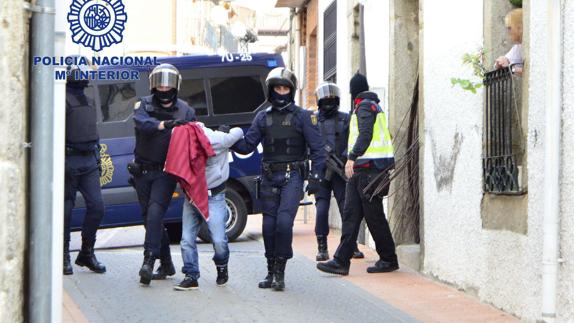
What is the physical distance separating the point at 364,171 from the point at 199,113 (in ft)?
12.4

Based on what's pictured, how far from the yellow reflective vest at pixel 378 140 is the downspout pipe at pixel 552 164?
3.28 metres

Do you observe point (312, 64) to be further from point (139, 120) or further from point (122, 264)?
point (139, 120)

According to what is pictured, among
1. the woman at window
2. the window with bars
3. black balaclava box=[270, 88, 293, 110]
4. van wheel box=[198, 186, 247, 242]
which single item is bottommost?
van wheel box=[198, 186, 247, 242]

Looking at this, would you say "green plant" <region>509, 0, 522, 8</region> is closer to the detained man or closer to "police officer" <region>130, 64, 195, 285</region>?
the detained man

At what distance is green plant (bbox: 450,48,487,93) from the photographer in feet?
28.6

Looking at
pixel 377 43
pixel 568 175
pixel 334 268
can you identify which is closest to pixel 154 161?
pixel 334 268

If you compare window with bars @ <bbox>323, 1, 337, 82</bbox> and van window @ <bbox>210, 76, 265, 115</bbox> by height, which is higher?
window with bars @ <bbox>323, 1, 337, 82</bbox>

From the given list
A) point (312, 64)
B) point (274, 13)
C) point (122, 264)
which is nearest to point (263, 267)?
point (122, 264)

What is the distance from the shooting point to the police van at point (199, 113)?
1302 cm

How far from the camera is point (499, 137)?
333 inches

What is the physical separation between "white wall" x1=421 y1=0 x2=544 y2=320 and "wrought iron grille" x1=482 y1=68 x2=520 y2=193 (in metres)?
0.24

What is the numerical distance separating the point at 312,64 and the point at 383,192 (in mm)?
11722

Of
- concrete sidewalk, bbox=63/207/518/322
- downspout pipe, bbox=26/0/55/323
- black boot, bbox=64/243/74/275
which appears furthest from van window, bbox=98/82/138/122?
downspout pipe, bbox=26/0/55/323

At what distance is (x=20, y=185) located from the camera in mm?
4449
